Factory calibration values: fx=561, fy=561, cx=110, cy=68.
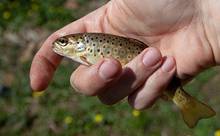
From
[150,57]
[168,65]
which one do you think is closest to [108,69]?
[150,57]

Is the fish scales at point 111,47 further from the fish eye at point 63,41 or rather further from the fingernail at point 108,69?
the fingernail at point 108,69

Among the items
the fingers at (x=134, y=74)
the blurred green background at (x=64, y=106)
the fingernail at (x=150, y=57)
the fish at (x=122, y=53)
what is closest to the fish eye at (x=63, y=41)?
the fish at (x=122, y=53)

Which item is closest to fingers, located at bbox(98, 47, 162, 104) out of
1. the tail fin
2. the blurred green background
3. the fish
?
the fish

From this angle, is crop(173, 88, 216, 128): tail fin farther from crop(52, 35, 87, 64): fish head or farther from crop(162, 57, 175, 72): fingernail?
crop(52, 35, 87, 64): fish head

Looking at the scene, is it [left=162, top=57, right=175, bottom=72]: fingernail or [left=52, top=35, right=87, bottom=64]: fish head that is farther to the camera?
[left=52, top=35, right=87, bottom=64]: fish head

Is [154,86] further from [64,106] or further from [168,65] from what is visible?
[64,106]

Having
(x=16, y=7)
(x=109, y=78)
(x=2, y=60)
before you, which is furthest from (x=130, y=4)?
(x=16, y=7)

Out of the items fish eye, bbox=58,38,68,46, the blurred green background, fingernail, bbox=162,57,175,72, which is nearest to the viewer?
fingernail, bbox=162,57,175,72
